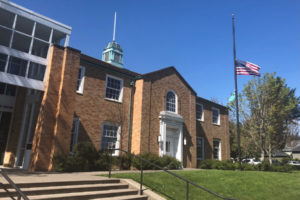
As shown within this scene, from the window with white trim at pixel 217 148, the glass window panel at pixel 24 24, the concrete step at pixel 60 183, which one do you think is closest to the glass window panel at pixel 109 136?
the concrete step at pixel 60 183

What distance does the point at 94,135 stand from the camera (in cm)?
1462

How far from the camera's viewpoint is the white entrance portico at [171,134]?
1750cm

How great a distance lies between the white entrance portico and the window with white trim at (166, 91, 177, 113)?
0.68m

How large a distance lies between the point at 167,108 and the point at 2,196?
13600 mm

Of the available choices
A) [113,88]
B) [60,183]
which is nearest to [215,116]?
[113,88]

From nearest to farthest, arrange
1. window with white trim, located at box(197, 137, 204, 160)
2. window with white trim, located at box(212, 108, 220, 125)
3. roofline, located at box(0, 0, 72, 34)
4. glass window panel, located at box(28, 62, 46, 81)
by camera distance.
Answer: roofline, located at box(0, 0, 72, 34), glass window panel, located at box(28, 62, 46, 81), window with white trim, located at box(197, 137, 204, 160), window with white trim, located at box(212, 108, 220, 125)

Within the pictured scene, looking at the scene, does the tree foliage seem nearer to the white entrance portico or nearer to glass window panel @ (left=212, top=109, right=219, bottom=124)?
glass window panel @ (left=212, top=109, right=219, bottom=124)

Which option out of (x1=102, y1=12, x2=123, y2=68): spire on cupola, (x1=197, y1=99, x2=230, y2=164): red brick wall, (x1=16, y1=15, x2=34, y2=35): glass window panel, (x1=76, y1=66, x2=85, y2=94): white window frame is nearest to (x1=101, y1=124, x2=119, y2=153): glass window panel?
(x1=76, y1=66, x2=85, y2=94): white window frame

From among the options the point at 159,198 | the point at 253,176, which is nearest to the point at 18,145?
the point at 159,198

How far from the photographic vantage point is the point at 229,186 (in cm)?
1064

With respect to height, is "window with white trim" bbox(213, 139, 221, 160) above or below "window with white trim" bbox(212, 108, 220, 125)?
below

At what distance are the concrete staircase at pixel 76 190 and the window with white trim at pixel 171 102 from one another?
34.8 ft

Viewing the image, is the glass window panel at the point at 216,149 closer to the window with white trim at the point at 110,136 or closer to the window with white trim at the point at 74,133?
the window with white trim at the point at 110,136

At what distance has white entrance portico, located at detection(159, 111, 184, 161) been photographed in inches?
689
